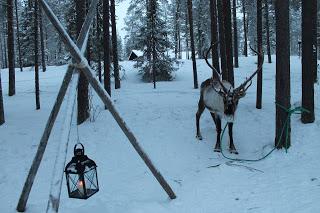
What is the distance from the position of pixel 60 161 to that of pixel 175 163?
15.7 ft

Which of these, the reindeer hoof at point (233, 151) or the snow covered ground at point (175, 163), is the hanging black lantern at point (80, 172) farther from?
the reindeer hoof at point (233, 151)

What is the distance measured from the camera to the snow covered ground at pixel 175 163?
6.84 meters

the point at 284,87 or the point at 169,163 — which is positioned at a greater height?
the point at 284,87

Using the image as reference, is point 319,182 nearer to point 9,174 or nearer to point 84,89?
point 9,174

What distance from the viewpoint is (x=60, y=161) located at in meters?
5.44

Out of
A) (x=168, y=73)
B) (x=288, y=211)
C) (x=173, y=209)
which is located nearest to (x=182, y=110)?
(x=173, y=209)

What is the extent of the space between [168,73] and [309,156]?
19.7 m

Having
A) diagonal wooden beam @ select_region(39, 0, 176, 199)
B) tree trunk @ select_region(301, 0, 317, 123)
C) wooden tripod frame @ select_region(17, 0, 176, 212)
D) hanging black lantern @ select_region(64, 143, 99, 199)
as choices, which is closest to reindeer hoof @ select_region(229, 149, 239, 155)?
tree trunk @ select_region(301, 0, 317, 123)

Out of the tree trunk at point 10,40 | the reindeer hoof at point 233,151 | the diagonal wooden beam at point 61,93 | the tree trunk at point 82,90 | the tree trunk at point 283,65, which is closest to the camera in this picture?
the diagonal wooden beam at point 61,93

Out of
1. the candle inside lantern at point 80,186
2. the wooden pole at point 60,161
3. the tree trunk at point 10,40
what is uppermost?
the tree trunk at point 10,40

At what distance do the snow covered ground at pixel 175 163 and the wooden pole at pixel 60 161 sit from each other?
1.59 m

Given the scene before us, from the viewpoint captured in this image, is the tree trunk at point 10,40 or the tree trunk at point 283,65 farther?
the tree trunk at point 10,40

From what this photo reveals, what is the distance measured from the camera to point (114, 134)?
12.5 meters

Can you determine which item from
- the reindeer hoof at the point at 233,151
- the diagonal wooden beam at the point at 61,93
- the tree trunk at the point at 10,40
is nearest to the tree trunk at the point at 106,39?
the tree trunk at the point at 10,40
